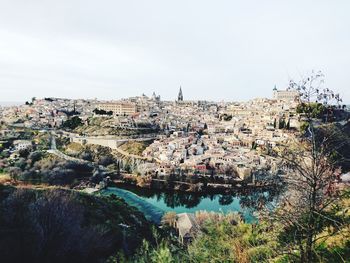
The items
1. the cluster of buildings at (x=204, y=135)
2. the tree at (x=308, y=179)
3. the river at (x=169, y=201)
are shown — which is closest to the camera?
the tree at (x=308, y=179)

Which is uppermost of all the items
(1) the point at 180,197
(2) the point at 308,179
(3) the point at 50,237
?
(2) the point at 308,179

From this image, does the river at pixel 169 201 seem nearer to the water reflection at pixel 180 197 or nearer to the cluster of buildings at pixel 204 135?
the water reflection at pixel 180 197

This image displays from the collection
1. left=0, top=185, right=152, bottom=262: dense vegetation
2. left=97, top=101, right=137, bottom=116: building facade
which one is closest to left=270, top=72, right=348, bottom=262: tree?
left=0, top=185, right=152, bottom=262: dense vegetation

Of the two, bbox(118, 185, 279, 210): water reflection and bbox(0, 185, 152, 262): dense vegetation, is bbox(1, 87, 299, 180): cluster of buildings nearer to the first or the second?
bbox(118, 185, 279, 210): water reflection

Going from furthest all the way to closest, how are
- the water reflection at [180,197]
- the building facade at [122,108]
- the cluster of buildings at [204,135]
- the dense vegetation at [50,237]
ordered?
the building facade at [122,108], the cluster of buildings at [204,135], the water reflection at [180,197], the dense vegetation at [50,237]

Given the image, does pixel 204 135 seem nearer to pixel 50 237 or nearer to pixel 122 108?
pixel 122 108

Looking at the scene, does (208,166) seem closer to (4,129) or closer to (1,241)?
(1,241)

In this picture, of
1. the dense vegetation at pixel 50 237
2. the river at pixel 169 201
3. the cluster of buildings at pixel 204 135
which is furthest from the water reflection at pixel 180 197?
the dense vegetation at pixel 50 237

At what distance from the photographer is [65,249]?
696cm

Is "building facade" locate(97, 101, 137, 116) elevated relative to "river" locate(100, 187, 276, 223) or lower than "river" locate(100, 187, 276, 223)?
elevated

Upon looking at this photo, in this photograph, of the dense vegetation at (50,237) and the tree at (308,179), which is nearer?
the tree at (308,179)

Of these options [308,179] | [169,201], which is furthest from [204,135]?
[308,179]

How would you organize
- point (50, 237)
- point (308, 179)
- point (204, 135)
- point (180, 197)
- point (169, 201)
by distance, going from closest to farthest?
point (308, 179)
point (50, 237)
point (169, 201)
point (180, 197)
point (204, 135)

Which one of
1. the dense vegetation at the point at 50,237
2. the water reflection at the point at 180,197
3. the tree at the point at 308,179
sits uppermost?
the tree at the point at 308,179
